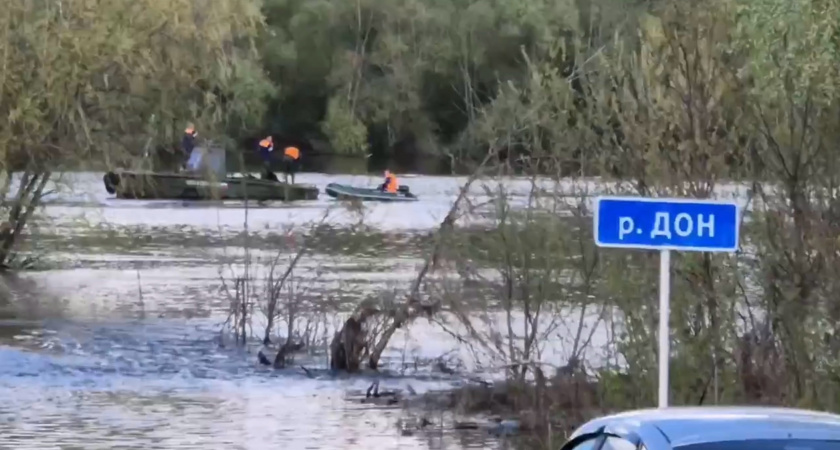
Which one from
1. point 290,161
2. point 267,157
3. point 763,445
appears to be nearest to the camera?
point 763,445

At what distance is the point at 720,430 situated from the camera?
544 cm

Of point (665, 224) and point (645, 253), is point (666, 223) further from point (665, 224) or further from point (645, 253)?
point (645, 253)

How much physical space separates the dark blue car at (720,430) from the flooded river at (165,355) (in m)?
8.48

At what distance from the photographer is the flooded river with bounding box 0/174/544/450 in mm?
14961

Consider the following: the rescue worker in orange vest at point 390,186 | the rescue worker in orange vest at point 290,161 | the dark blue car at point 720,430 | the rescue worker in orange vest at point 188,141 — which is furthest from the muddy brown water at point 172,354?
the rescue worker in orange vest at point 290,161

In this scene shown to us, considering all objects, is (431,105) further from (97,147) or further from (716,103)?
(716,103)

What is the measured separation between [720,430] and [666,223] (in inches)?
141

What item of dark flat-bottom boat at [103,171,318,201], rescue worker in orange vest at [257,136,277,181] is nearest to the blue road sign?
dark flat-bottom boat at [103,171,318,201]

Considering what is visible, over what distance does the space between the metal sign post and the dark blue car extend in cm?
294

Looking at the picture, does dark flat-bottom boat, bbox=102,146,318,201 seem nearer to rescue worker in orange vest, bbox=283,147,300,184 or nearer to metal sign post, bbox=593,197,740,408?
rescue worker in orange vest, bbox=283,147,300,184

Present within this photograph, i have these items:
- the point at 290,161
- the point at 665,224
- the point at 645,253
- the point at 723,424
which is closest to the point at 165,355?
the point at 645,253

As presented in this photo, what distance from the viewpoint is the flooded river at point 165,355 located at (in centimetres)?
1496

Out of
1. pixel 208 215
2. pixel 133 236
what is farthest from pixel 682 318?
pixel 208 215

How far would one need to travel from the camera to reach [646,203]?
896cm
